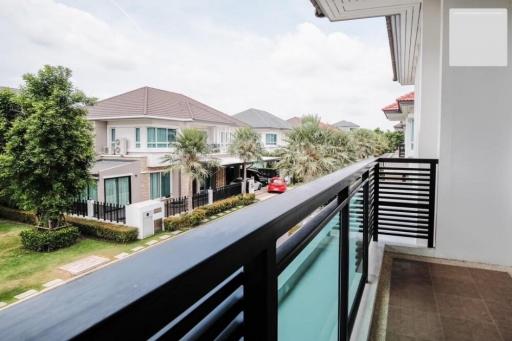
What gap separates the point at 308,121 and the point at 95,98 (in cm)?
755

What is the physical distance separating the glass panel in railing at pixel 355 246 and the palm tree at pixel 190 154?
33.6 ft

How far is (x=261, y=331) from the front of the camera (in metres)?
0.58

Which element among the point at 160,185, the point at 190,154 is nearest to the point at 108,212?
the point at 190,154

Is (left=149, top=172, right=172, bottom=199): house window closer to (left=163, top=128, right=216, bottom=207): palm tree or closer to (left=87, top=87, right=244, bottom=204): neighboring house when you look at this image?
(left=87, top=87, right=244, bottom=204): neighboring house

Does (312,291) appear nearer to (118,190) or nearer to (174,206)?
(174,206)

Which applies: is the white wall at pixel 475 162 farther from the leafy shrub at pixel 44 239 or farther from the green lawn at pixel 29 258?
the leafy shrub at pixel 44 239

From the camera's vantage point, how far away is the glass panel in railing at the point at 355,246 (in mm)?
1753

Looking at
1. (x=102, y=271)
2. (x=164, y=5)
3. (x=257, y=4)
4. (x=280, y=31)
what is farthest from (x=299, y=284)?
(x=280, y=31)

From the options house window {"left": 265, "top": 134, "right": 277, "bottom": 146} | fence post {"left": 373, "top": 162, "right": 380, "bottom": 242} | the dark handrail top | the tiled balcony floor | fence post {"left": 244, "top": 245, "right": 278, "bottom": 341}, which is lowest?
the tiled balcony floor

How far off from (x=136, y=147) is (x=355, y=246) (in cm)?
1274

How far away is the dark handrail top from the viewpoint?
26cm

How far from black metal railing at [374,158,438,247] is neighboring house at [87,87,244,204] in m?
10.2

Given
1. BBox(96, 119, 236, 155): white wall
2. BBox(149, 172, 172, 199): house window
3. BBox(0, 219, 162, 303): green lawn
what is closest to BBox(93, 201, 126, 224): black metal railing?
BBox(0, 219, 162, 303): green lawn

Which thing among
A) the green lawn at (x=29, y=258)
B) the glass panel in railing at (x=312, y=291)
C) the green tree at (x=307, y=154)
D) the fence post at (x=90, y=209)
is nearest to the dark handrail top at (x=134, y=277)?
the glass panel in railing at (x=312, y=291)
